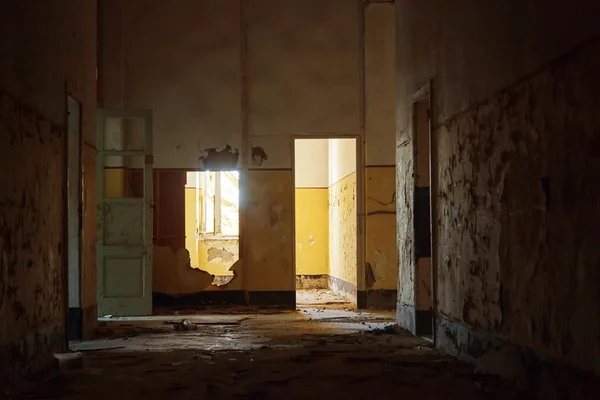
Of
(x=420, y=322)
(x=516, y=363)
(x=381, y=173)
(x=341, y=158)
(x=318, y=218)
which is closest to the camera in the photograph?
(x=516, y=363)

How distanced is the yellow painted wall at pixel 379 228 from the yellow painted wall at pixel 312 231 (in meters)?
3.68

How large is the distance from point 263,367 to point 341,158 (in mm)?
7052

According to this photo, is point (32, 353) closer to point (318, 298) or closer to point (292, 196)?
point (292, 196)

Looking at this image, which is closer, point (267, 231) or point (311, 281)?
point (267, 231)

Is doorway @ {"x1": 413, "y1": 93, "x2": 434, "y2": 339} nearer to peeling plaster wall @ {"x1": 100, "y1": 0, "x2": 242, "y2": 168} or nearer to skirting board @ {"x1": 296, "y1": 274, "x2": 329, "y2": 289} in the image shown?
peeling plaster wall @ {"x1": 100, "y1": 0, "x2": 242, "y2": 168}

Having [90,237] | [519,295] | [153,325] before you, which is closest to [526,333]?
[519,295]

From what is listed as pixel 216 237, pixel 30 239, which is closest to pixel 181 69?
pixel 216 237

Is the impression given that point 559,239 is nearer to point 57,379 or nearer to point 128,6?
point 57,379

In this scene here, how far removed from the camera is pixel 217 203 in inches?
558

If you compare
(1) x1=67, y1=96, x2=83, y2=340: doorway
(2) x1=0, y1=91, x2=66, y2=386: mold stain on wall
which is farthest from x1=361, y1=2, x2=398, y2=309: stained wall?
(2) x1=0, y1=91, x2=66, y2=386: mold stain on wall

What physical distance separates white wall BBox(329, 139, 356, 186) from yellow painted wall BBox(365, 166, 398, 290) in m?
0.71

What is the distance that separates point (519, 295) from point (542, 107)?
997mm

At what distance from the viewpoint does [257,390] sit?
157 inches

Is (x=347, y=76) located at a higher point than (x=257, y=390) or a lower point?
higher
